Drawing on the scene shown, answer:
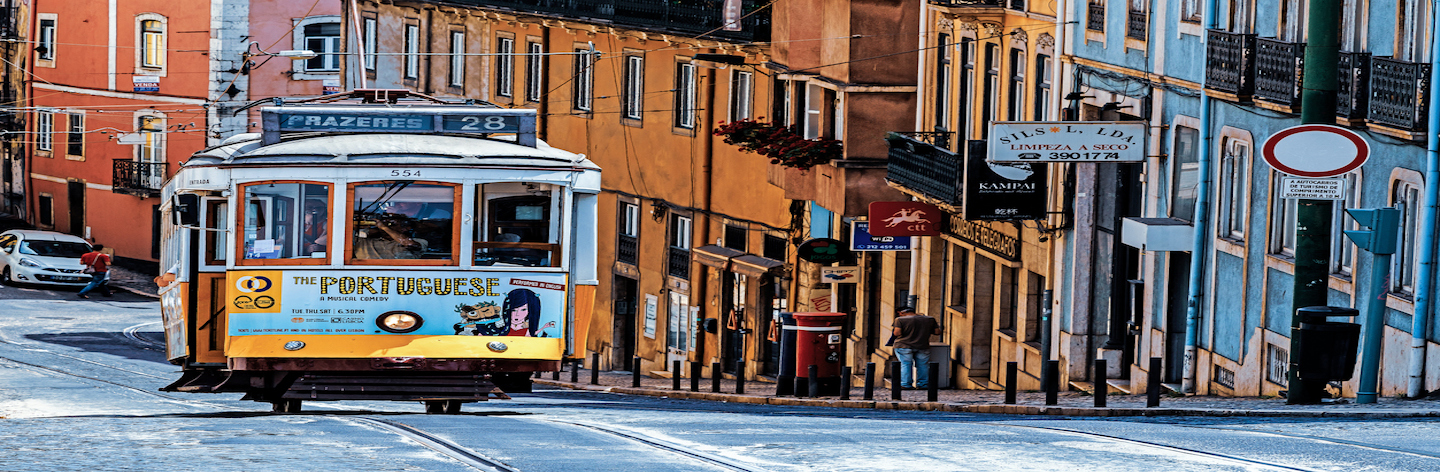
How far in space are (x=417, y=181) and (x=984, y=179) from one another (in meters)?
10.5

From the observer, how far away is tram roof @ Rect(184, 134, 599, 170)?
719 inches

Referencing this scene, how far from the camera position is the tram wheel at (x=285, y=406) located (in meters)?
19.0

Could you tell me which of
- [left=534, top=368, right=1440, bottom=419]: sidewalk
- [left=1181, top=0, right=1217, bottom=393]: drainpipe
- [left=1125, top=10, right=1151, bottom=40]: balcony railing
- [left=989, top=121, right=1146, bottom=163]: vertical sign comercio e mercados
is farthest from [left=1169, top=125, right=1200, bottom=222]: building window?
[left=534, top=368, right=1440, bottom=419]: sidewalk

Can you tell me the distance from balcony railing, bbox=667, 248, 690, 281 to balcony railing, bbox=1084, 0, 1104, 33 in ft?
42.6

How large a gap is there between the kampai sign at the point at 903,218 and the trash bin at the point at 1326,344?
1258cm

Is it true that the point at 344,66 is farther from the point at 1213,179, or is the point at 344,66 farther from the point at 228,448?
the point at 228,448

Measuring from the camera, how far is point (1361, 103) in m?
20.1

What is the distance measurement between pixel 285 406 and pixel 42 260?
32042mm

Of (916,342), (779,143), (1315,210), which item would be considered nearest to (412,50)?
(779,143)

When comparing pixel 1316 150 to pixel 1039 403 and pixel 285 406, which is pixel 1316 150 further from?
pixel 285 406

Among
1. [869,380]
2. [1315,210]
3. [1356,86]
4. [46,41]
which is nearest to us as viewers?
[1315,210]

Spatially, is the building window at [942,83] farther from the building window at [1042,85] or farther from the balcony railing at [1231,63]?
the balcony railing at [1231,63]

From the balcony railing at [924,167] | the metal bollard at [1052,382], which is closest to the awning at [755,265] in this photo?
the balcony railing at [924,167]

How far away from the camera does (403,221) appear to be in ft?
60.6
